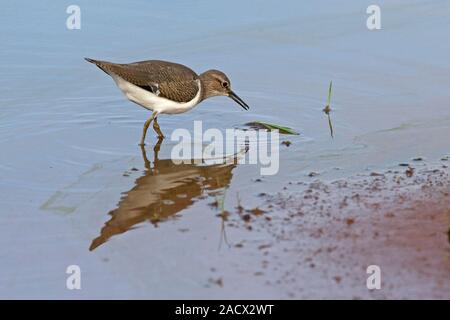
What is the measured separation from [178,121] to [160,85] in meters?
0.60

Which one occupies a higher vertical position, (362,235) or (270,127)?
(270,127)

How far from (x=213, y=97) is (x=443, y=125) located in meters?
2.70

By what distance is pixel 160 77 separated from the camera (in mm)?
9039

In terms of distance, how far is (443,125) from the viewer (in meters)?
8.88

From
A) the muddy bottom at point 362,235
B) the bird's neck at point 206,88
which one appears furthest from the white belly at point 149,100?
the muddy bottom at point 362,235

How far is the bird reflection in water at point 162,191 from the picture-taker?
6.81m

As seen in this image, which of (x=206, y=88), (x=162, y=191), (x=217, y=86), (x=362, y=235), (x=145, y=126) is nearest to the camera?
(x=362, y=235)

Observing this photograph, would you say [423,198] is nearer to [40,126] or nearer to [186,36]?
[40,126]

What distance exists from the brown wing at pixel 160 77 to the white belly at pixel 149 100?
1.6 inches

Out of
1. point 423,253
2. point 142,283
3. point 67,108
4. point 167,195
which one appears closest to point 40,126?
point 67,108

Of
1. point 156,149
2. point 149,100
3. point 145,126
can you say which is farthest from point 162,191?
point 149,100

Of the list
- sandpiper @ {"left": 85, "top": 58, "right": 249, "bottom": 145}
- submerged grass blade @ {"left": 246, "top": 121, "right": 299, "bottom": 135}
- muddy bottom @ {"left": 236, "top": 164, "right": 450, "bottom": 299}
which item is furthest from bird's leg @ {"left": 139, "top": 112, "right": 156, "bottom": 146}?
muddy bottom @ {"left": 236, "top": 164, "right": 450, "bottom": 299}

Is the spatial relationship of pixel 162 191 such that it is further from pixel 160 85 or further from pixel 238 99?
pixel 238 99
